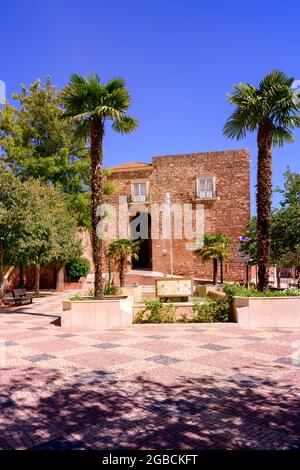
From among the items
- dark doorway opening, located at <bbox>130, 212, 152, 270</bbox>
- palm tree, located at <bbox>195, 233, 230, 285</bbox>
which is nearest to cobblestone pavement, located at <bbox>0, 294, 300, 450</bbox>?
palm tree, located at <bbox>195, 233, 230, 285</bbox>

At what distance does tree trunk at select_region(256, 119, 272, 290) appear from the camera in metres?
12.2

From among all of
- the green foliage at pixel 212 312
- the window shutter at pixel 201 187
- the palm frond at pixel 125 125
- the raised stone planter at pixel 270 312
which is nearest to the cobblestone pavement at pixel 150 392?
the raised stone planter at pixel 270 312

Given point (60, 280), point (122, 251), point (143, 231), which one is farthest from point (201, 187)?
point (60, 280)

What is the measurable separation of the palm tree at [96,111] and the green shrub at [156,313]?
57.6 inches

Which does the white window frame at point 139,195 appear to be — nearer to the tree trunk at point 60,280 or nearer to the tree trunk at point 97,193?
the tree trunk at point 60,280

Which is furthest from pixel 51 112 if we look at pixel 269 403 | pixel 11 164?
pixel 269 403

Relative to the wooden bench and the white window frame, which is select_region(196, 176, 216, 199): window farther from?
the wooden bench

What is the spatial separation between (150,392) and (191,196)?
2921cm

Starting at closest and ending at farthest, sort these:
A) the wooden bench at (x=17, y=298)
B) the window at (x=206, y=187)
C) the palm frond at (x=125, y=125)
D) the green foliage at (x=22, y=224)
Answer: the palm frond at (x=125, y=125) < the green foliage at (x=22, y=224) < the wooden bench at (x=17, y=298) < the window at (x=206, y=187)

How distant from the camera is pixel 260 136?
12578 millimetres

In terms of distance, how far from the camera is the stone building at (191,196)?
108 ft

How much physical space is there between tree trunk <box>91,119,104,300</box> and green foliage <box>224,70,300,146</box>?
453cm

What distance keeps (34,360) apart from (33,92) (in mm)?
24394

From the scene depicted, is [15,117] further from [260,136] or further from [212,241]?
[260,136]
